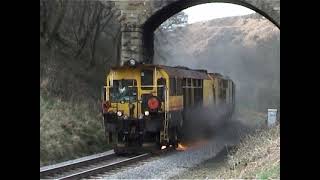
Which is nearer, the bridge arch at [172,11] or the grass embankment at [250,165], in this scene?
the grass embankment at [250,165]

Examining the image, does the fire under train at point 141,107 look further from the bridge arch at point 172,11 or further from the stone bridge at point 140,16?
the bridge arch at point 172,11

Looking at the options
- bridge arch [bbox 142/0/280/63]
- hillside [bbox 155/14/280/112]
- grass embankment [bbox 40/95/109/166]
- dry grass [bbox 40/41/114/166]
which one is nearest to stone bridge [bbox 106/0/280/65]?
bridge arch [bbox 142/0/280/63]

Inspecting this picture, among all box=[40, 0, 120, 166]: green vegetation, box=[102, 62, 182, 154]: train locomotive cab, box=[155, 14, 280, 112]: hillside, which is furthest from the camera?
box=[155, 14, 280, 112]: hillside

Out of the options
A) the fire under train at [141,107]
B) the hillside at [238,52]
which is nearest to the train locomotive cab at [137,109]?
the fire under train at [141,107]

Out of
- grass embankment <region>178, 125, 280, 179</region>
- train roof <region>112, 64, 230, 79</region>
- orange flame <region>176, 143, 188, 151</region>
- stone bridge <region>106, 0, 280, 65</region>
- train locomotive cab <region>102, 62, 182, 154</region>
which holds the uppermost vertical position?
stone bridge <region>106, 0, 280, 65</region>

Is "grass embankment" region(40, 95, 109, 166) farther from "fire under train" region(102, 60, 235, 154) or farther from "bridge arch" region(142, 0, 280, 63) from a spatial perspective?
"bridge arch" region(142, 0, 280, 63)

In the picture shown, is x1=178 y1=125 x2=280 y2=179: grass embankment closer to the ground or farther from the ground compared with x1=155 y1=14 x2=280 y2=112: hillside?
closer to the ground

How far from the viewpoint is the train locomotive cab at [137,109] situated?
14617 millimetres

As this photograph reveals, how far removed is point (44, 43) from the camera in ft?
81.9

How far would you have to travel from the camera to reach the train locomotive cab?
14.6m

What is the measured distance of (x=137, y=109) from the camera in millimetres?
14891

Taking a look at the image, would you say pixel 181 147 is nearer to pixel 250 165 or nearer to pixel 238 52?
pixel 250 165
